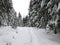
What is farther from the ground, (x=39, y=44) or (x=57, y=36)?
(x=57, y=36)

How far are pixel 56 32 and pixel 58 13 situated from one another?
3.02 metres

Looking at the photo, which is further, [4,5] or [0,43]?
[4,5]

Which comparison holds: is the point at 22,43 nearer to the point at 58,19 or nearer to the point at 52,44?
the point at 52,44

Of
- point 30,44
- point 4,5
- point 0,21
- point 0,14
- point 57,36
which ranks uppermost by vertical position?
point 4,5

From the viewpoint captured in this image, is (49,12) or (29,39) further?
(29,39)

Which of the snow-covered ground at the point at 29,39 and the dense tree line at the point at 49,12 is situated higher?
the dense tree line at the point at 49,12

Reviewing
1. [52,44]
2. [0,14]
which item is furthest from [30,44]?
[0,14]

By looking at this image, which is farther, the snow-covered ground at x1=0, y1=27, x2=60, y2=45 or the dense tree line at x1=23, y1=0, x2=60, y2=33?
the snow-covered ground at x1=0, y1=27, x2=60, y2=45

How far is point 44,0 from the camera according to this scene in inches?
331

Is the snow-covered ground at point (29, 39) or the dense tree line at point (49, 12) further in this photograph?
the snow-covered ground at point (29, 39)

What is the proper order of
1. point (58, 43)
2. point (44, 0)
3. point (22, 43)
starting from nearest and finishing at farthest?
point (58, 43) → point (22, 43) → point (44, 0)

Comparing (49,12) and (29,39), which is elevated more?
(49,12)

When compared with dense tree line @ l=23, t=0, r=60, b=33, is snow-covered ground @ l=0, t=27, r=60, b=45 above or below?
below

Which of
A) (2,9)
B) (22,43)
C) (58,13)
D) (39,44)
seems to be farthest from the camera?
(2,9)
